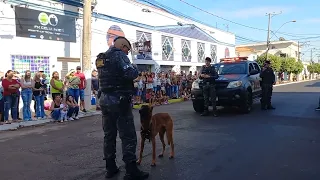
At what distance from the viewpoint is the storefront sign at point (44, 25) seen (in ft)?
42.6

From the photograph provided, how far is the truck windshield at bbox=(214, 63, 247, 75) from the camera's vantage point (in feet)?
37.2

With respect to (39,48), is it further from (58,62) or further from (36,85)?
(36,85)

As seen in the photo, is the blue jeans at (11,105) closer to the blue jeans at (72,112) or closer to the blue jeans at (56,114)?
the blue jeans at (56,114)

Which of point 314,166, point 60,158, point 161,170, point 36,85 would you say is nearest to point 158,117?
point 161,170

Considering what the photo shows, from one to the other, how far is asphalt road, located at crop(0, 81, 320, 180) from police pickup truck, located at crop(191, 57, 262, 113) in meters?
1.21

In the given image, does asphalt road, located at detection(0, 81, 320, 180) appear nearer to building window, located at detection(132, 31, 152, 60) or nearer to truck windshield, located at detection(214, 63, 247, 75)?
truck windshield, located at detection(214, 63, 247, 75)

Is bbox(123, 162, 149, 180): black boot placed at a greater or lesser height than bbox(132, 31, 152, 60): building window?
lesser

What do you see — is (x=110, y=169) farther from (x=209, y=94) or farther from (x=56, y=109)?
(x=56, y=109)

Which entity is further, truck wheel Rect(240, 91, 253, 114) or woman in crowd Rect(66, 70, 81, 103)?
woman in crowd Rect(66, 70, 81, 103)

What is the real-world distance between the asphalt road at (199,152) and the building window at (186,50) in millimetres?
18322

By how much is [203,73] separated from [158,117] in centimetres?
525

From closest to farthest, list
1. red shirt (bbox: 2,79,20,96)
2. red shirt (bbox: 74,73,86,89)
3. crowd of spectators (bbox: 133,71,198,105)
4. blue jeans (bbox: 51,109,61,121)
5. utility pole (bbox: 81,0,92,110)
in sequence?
red shirt (bbox: 2,79,20,96) → blue jeans (bbox: 51,109,61,121) → red shirt (bbox: 74,73,86,89) → utility pole (bbox: 81,0,92,110) → crowd of spectators (bbox: 133,71,198,105)

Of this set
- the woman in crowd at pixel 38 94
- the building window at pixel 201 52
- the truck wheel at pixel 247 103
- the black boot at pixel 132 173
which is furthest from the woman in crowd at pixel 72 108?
the building window at pixel 201 52

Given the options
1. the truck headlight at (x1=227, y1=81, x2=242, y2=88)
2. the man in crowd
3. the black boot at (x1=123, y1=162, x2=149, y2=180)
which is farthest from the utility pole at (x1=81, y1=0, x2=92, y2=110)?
the black boot at (x1=123, y1=162, x2=149, y2=180)
